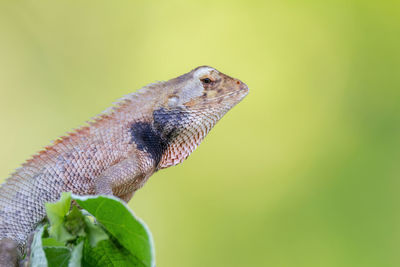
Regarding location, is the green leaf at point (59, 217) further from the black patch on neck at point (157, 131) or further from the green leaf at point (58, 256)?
the black patch on neck at point (157, 131)

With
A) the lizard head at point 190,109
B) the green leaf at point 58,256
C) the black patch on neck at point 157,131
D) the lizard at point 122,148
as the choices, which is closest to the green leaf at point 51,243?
the green leaf at point 58,256

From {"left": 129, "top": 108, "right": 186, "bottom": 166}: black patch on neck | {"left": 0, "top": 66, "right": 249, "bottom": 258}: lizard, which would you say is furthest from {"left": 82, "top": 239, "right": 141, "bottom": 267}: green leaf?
{"left": 129, "top": 108, "right": 186, "bottom": 166}: black patch on neck

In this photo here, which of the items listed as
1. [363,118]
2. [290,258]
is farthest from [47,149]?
[363,118]

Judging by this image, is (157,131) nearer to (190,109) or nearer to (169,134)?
(169,134)

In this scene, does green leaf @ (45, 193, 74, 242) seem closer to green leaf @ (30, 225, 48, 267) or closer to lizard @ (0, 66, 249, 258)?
green leaf @ (30, 225, 48, 267)

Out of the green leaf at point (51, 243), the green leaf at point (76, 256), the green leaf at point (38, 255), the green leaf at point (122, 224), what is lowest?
the green leaf at point (51, 243)

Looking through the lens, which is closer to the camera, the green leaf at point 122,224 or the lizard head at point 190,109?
the green leaf at point 122,224
